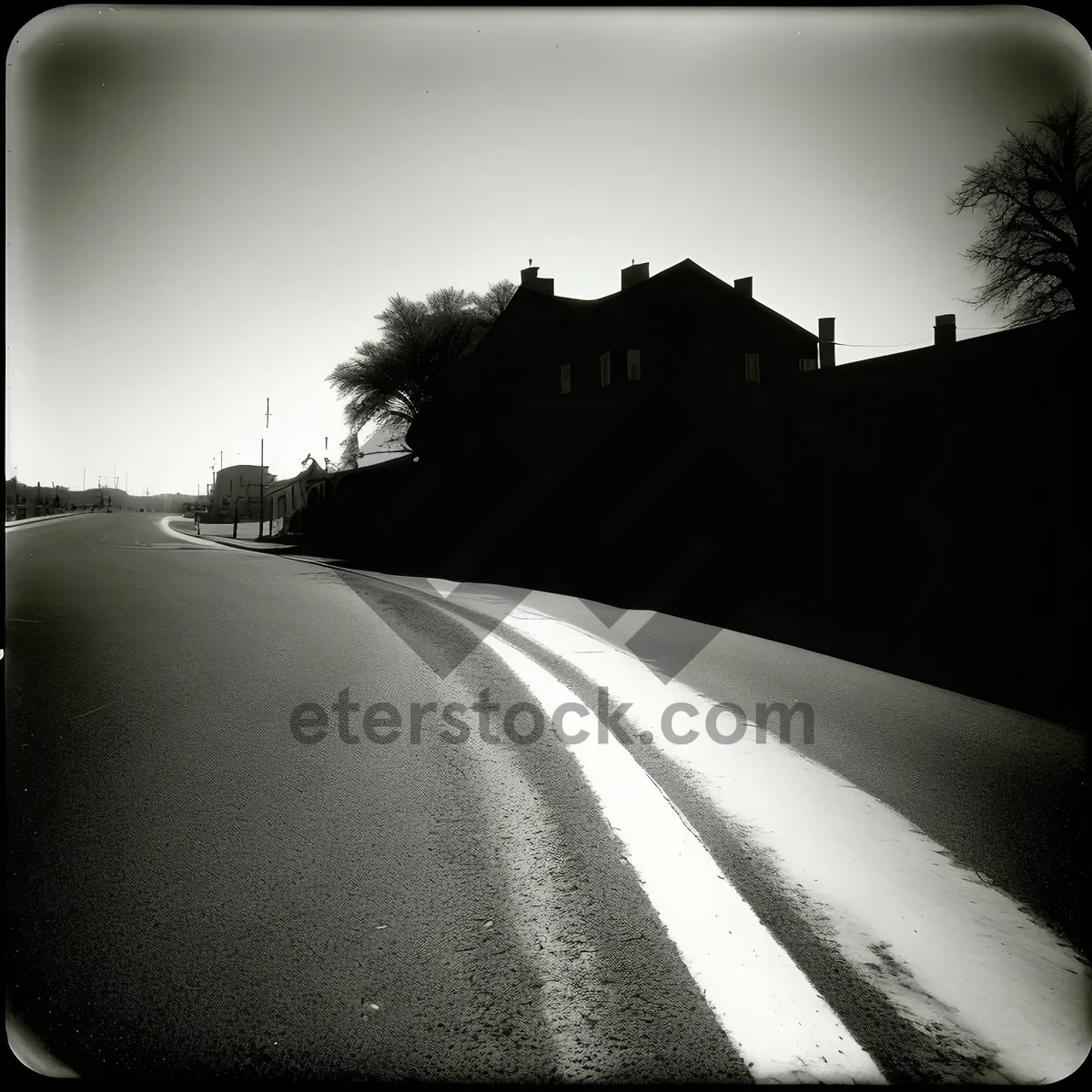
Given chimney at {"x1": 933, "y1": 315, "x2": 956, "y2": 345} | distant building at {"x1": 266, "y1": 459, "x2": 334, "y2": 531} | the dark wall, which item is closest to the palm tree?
distant building at {"x1": 266, "y1": 459, "x2": 334, "y2": 531}

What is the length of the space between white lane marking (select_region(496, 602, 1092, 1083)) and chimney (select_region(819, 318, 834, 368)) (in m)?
5.21

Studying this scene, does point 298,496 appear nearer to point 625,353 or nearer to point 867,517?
point 625,353

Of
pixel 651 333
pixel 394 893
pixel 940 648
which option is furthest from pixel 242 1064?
pixel 651 333

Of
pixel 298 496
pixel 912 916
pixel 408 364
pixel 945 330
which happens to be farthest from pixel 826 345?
pixel 298 496

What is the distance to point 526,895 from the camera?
1693mm

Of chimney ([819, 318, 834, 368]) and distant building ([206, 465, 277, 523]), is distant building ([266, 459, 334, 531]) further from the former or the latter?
chimney ([819, 318, 834, 368])

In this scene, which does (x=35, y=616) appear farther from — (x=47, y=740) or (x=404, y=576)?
(x=404, y=576)

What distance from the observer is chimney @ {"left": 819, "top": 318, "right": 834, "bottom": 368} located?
6727 millimetres

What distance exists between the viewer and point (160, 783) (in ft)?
8.11

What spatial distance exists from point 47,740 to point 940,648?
18.4 feet

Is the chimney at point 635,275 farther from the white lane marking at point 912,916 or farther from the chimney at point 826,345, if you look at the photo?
the white lane marking at point 912,916

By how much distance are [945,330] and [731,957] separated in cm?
549

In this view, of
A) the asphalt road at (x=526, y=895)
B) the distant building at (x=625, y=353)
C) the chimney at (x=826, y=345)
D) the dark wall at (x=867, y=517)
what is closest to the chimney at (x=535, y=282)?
the distant building at (x=625, y=353)

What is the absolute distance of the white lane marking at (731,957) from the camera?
3.95 feet
